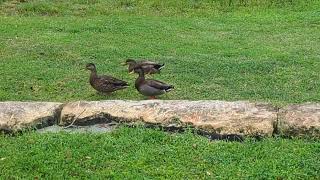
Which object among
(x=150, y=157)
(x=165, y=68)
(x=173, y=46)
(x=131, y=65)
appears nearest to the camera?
(x=150, y=157)

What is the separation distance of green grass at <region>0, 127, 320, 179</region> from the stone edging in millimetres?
169

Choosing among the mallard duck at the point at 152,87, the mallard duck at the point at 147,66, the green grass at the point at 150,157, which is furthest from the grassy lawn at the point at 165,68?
the mallard duck at the point at 152,87

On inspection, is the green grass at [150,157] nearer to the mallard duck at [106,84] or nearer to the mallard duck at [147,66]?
the mallard duck at [106,84]

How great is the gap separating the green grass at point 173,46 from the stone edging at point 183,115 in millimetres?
1542

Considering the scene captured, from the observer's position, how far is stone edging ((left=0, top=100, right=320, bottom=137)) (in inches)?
224

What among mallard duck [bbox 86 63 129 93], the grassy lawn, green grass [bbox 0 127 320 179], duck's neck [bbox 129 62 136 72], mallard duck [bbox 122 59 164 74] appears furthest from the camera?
duck's neck [bbox 129 62 136 72]

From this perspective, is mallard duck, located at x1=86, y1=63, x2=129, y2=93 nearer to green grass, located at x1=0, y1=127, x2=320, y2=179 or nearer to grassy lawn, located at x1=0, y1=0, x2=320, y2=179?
grassy lawn, located at x1=0, y1=0, x2=320, y2=179

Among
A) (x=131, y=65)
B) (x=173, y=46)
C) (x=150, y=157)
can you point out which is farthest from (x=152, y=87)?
(x=173, y=46)

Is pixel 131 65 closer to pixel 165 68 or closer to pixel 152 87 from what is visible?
pixel 165 68

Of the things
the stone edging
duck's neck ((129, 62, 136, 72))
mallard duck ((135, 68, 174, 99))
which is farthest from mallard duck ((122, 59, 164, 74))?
the stone edging

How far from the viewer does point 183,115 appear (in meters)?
5.87

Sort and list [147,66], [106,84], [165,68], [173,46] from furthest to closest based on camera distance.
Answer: [173,46]
[165,68]
[147,66]
[106,84]

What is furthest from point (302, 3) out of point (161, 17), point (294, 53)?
point (294, 53)

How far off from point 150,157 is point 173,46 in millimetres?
5923
